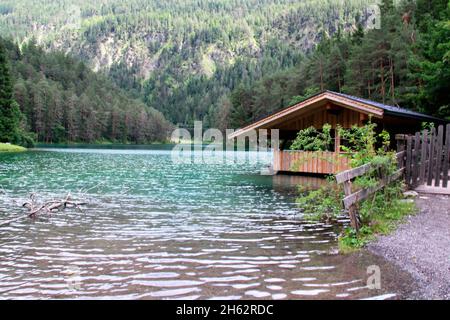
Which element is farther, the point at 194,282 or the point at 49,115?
the point at 49,115

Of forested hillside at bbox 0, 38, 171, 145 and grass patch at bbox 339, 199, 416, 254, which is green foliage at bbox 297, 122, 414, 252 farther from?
forested hillside at bbox 0, 38, 171, 145

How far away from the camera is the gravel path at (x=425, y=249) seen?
4984mm

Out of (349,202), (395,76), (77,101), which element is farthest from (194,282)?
(77,101)

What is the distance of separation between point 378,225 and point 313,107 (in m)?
13.0

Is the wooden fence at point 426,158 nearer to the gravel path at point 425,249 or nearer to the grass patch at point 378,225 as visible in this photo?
the grass patch at point 378,225

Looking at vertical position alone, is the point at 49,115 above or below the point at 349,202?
above

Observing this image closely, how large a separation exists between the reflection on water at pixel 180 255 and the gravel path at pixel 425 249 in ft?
0.89

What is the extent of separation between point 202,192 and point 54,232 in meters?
7.40

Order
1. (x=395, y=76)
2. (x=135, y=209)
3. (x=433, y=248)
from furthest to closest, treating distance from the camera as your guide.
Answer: (x=395, y=76) → (x=135, y=209) → (x=433, y=248)

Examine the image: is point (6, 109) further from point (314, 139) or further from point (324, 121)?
point (314, 139)

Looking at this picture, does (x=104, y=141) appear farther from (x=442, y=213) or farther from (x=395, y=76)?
(x=442, y=213)

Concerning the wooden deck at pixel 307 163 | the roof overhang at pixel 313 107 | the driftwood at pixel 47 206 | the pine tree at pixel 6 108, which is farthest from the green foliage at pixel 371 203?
the pine tree at pixel 6 108

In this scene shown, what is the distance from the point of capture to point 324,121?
2125 cm

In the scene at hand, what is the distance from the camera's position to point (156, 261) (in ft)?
21.7
